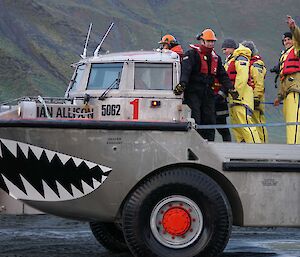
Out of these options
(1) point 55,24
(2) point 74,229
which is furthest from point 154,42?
(2) point 74,229

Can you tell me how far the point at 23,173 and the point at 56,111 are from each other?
2.65ft

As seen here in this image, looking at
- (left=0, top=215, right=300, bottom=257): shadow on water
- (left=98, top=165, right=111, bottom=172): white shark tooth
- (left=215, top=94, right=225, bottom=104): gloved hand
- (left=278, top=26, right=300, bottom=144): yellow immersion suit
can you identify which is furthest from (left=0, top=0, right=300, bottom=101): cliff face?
(left=98, top=165, right=111, bottom=172): white shark tooth

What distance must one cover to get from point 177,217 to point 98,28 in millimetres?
75897

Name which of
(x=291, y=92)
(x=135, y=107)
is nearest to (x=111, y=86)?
(x=135, y=107)

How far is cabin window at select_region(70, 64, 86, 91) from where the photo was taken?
9.00 m

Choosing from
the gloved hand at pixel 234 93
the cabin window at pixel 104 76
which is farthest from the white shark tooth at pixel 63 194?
the gloved hand at pixel 234 93

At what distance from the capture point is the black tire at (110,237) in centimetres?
905

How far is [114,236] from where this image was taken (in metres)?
9.06

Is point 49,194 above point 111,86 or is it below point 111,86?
below

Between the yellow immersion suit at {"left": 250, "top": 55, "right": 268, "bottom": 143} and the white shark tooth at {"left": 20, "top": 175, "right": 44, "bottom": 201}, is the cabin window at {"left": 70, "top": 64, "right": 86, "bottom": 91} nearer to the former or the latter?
the white shark tooth at {"left": 20, "top": 175, "right": 44, "bottom": 201}

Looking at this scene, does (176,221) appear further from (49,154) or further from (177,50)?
(177,50)

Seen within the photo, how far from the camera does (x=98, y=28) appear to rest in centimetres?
8269

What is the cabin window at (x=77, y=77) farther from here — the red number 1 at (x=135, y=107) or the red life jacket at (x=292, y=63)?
the red life jacket at (x=292, y=63)

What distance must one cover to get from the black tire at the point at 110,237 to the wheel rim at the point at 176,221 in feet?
4.73
